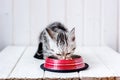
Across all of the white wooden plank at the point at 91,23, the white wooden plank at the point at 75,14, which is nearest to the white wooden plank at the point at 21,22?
the white wooden plank at the point at 75,14

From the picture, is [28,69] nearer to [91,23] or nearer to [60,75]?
[60,75]

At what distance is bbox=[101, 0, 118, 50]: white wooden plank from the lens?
1.60 m

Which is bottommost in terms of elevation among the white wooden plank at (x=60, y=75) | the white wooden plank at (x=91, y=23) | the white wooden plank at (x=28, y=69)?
the white wooden plank at (x=60, y=75)

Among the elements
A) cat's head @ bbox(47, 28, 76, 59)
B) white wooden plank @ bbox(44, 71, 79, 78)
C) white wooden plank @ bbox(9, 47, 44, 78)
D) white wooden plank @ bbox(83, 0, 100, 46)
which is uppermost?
white wooden plank @ bbox(83, 0, 100, 46)

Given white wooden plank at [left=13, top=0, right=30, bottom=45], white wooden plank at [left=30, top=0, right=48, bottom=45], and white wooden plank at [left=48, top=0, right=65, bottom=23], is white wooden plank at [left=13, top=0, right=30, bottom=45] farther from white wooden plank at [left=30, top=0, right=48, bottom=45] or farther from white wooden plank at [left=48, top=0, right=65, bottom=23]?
white wooden plank at [left=48, top=0, right=65, bottom=23]

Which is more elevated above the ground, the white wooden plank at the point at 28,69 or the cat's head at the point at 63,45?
the cat's head at the point at 63,45

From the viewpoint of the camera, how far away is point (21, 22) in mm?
1609

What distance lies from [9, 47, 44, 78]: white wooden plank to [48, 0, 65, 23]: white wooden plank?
424 mm

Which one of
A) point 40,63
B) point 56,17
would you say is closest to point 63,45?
point 40,63

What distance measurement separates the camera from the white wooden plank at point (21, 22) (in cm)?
159

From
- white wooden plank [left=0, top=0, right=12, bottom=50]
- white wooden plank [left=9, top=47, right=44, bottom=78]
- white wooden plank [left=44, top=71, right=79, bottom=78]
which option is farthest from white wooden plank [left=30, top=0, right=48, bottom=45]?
white wooden plank [left=44, top=71, right=79, bottom=78]

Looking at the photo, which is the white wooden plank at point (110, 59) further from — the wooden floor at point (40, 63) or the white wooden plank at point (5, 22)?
the white wooden plank at point (5, 22)

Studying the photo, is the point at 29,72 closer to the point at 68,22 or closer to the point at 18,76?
the point at 18,76

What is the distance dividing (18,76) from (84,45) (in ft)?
2.69
